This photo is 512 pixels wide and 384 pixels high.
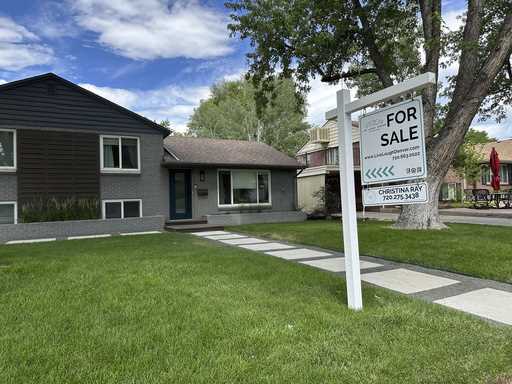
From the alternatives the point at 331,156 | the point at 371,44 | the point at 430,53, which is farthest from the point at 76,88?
the point at 331,156

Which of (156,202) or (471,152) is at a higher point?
(471,152)

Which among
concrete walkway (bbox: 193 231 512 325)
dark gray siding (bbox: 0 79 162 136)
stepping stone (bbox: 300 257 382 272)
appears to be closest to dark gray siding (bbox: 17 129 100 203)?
dark gray siding (bbox: 0 79 162 136)

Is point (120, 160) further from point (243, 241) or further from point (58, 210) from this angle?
point (243, 241)

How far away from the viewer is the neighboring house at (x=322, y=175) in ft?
55.7

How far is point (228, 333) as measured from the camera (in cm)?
283

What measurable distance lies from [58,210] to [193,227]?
165 inches

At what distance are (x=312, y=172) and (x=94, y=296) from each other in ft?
53.6

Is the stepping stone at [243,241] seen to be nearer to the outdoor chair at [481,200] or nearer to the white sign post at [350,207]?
the white sign post at [350,207]

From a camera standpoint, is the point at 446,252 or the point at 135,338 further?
the point at 446,252

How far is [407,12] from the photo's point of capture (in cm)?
1067

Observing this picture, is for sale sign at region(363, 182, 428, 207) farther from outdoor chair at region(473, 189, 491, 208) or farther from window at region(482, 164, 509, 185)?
window at region(482, 164, 509, 185)

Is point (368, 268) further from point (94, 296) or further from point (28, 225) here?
point (28, 225)

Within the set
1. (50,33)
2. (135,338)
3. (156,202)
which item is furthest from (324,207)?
(135,338)

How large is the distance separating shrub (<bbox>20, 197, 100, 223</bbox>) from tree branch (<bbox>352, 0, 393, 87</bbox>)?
394 inches
